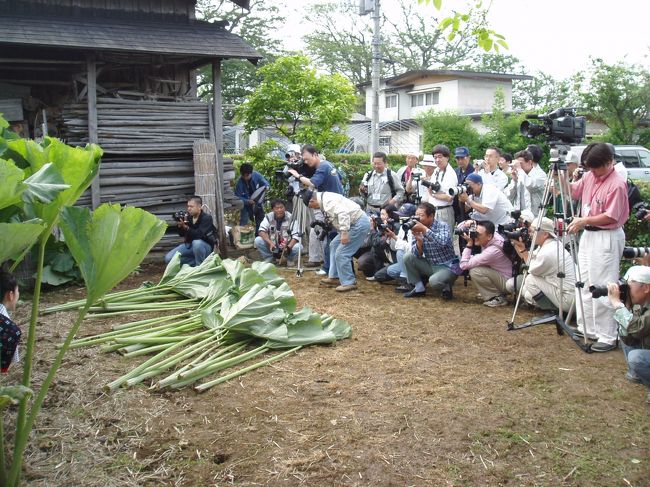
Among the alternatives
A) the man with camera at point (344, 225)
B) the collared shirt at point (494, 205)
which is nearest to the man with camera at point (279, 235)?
the man with camera at point (344, 225)

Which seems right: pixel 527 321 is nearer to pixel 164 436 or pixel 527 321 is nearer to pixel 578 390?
pixel 578 390

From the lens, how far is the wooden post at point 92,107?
10.3m

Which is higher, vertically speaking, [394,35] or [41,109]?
Answer: [394,35]

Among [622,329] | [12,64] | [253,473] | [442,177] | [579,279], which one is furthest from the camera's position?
[12,64]

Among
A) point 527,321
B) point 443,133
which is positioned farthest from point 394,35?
point 527,321

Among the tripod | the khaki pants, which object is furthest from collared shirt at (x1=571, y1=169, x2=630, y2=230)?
the khaki pants

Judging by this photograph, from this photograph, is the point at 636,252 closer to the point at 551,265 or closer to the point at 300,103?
the point at 551,265

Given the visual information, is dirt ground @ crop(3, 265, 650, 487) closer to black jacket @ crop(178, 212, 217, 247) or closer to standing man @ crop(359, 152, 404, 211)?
black jacket @ crop(178, 212, 217, 247)

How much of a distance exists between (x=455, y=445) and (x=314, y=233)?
6497 millimetres

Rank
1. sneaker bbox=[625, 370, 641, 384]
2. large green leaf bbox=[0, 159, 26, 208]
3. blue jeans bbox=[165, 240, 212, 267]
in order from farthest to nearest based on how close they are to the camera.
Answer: blue jeans bbox=[165, 240, 212, 267]
sneaker bbox=[625, 370, 641, 384]
large green leaf bbox=[0, 159, 26, 208]

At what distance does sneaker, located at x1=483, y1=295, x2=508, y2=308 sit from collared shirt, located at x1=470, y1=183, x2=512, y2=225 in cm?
94

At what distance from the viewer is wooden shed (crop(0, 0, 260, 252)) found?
34.0ft

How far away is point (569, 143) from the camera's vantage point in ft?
20.1

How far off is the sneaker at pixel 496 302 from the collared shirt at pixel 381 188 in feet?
8.62
